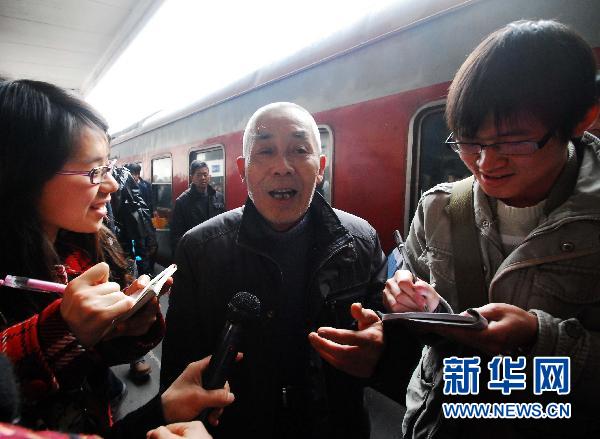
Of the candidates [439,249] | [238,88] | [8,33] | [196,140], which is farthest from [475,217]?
[8,33]

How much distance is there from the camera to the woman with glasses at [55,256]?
2.88 feet

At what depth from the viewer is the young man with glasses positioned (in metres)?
0.89

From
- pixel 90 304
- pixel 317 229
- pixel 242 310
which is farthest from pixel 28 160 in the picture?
pixel 317 229

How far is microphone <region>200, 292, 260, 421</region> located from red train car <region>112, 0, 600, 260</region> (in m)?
1.67

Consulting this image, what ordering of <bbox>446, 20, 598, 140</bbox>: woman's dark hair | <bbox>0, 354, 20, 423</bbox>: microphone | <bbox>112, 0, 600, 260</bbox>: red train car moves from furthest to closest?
<bbox>112, 0, 600, 260</bbox>: red train car → <bbox>446, 20, 598, 140</bbox>: woman's dark hair → <bbox>0, 354, 20, 423</bbox>: microphone

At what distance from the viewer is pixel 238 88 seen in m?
3.92

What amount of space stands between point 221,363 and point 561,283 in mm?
1027

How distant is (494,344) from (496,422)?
44 cm

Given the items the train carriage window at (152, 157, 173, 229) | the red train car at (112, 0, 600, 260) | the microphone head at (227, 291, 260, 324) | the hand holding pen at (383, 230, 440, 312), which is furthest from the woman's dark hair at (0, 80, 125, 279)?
the train carriage window at (152, 157, 173, 229)

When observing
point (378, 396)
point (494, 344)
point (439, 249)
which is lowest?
point (378, 396)

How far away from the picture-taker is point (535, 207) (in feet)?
3.48

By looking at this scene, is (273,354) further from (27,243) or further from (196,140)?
(196,140)

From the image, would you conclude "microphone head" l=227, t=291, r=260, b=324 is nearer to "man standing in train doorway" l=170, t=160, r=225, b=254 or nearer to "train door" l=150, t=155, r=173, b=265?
"man standing in train doorway" l=170, t=160, r=225, b=254

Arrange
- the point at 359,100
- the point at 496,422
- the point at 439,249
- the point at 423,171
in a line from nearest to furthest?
the point at 496,422, the point at 439,249, the point at 423,171, the point at 359,100
